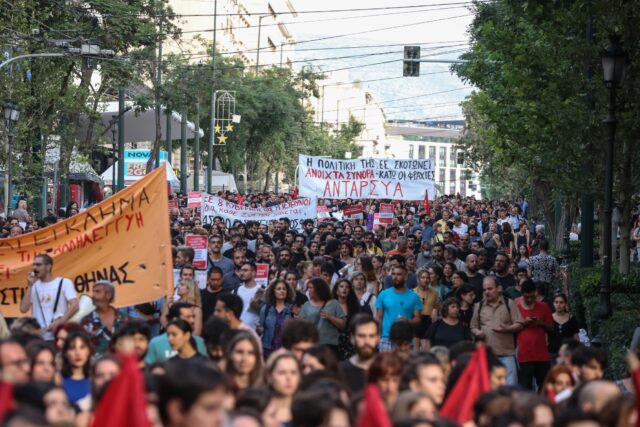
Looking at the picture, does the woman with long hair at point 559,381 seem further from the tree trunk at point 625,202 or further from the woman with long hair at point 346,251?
the tree trunk at point 625,202

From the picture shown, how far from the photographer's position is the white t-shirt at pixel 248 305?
1407cm

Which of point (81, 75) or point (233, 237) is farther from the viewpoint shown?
point (81, 75)

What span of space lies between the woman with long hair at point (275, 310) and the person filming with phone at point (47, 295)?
6.24 ft

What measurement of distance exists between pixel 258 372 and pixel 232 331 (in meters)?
1.13

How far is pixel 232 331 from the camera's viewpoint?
10141mm

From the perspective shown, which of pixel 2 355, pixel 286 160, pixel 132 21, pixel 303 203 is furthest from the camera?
pixel 286 160

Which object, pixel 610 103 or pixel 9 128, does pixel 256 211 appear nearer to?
pixel 9 128

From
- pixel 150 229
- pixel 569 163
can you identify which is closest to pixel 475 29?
pixel 569 163

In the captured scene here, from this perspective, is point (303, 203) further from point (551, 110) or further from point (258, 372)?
point (258, 372)

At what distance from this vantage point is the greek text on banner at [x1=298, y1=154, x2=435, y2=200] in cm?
3253

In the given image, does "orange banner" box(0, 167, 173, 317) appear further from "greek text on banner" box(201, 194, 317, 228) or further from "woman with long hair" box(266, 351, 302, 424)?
"greek text on banner" box(201, 194, 317, 228)

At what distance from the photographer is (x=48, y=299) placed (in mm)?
12711

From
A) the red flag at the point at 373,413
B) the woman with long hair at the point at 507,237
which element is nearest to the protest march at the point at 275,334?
the red flag at the point at 373,413

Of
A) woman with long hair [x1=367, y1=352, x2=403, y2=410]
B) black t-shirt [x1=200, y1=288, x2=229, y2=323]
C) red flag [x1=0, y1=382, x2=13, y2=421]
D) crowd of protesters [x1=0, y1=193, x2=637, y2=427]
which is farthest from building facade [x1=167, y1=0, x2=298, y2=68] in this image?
red flag [x1=0, y1=382, x2=13, y2=421]
